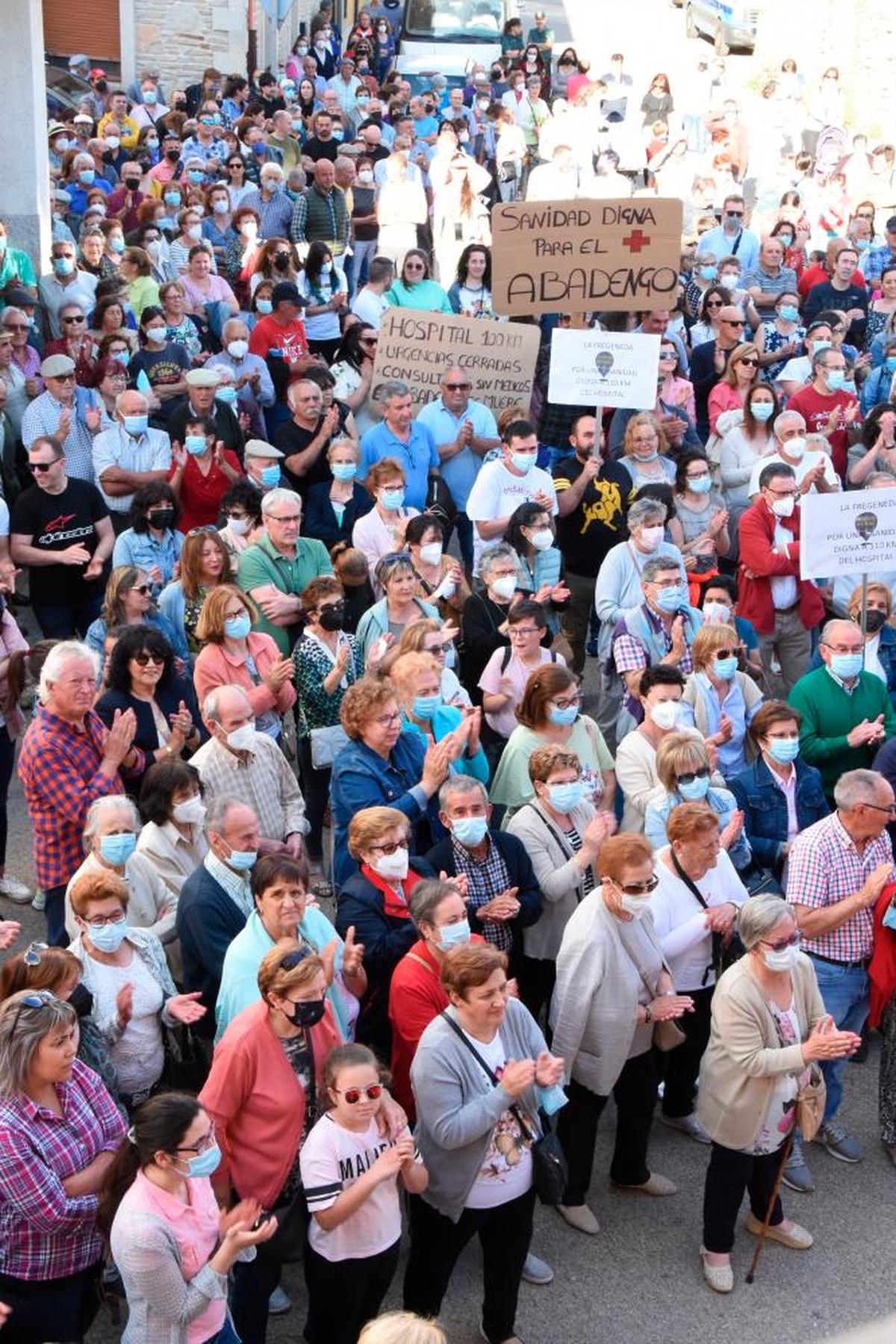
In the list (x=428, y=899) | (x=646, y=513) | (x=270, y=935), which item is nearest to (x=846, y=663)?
(x=646, y=513)

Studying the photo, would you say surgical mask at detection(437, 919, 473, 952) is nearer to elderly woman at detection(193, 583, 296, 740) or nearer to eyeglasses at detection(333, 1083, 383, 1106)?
eyeglasses at detection(333, 1083, 383, 1106)

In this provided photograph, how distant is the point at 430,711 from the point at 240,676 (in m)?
0.97

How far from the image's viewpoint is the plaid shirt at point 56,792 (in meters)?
6.56

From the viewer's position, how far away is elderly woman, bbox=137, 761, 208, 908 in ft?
20.4

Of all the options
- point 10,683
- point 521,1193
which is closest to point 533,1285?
point 521,1193

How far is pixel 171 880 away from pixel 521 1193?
1831 mm

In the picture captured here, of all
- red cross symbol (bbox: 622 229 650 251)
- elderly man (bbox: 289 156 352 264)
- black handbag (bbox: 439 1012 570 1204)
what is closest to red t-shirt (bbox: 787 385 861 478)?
red cross symbol (bbox: 622 229 650 251)

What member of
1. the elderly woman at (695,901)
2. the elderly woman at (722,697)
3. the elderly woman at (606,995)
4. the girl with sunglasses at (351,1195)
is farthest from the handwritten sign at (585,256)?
the girl with sunglasses at (351,1195)

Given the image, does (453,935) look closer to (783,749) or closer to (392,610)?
(783,749)

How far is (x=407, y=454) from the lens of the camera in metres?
10.1

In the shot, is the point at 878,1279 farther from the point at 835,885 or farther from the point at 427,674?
the point at 427,674

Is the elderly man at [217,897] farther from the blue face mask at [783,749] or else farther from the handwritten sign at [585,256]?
the handwritten sign at [585,256]

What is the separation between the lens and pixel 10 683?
7645 millimetres

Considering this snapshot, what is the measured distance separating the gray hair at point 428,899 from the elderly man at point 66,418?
17.7 feet
